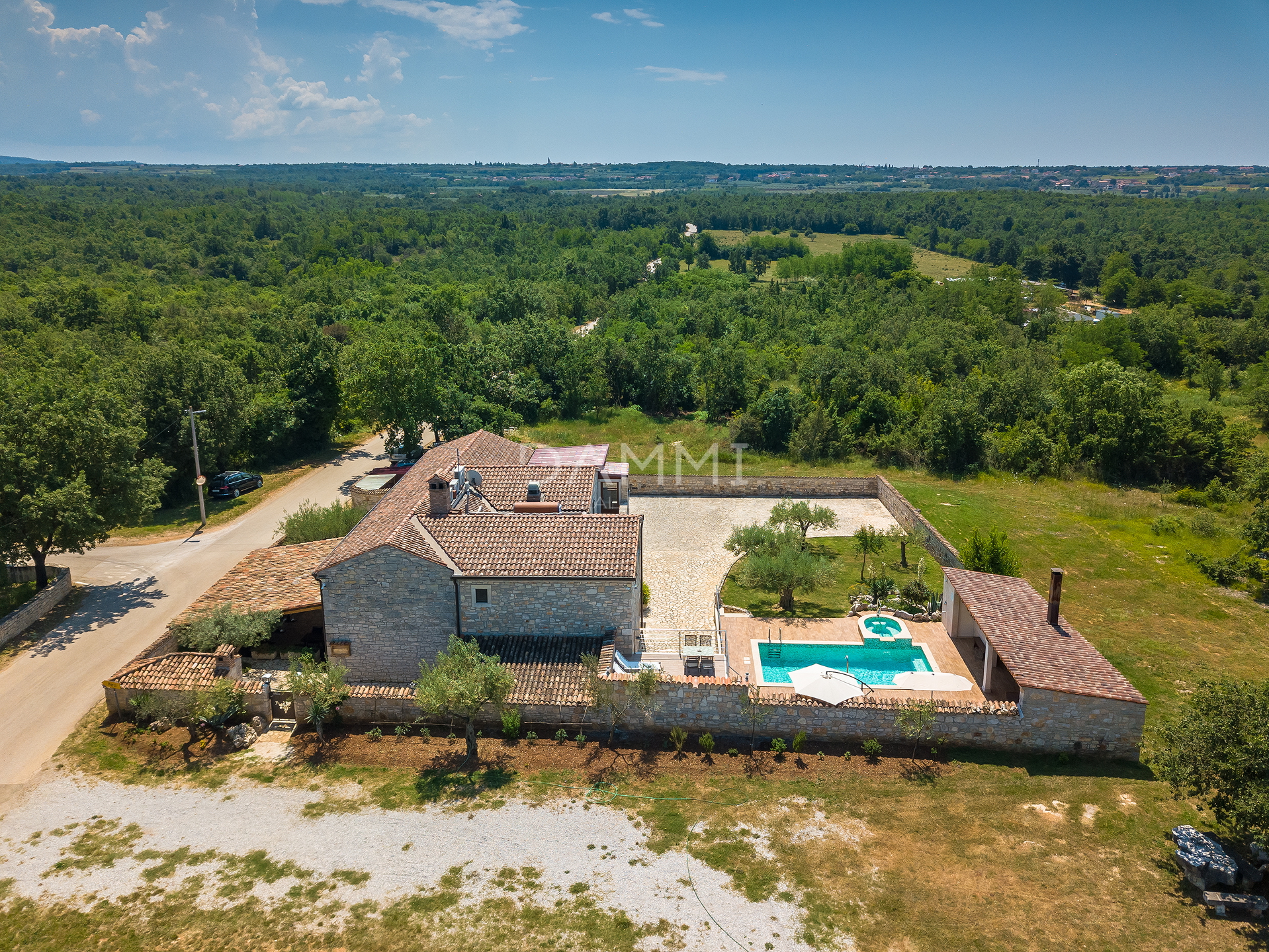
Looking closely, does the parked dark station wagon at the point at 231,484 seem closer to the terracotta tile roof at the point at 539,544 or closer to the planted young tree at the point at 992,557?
the terracotta tile roof at the point at 539,544

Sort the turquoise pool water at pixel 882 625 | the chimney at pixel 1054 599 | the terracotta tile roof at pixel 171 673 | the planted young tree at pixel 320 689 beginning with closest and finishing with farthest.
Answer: the planted young tree at pixel 320 689
the terracotta tile roof at pixel 171 673
the chimney at pixel 1054 599
the turquoise pool water at pixel 882 625

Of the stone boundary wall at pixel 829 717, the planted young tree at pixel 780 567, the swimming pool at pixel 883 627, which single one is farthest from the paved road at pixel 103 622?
the swimming pool at pixel 883 627

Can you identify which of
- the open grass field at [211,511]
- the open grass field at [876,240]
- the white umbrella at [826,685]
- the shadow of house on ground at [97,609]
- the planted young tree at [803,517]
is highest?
the open grass field at [876,240]

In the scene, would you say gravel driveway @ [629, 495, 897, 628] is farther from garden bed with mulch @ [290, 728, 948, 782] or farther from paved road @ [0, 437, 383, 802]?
paved road @ [0, 437, 383, 802]

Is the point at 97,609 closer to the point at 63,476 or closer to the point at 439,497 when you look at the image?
the point at 63,476

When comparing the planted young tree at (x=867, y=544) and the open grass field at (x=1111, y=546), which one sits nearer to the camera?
the open grass field at (x=1111, y=546)

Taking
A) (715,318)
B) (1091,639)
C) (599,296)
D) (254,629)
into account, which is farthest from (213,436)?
(599,296)

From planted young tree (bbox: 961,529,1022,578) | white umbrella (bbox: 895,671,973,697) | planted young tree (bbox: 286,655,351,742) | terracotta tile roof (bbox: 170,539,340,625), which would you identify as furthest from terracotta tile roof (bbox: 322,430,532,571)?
planted young tree (bbox: 961,529,1022,578)
